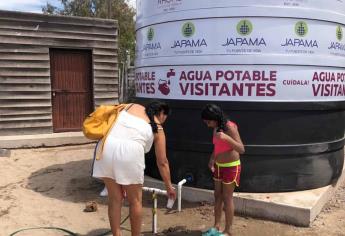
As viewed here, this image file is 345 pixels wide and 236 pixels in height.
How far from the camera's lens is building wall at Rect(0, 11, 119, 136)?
9.50 metres

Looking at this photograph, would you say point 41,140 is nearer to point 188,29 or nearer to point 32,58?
point 32,58

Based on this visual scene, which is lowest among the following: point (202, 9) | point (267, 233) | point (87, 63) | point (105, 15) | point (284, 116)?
point (267, 233)

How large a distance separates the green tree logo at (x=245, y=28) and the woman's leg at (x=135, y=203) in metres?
2.49

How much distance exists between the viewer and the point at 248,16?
5445 millimetres

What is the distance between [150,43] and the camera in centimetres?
621

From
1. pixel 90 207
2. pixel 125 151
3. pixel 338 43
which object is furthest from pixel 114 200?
pixel 338 43

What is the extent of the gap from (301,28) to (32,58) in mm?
6346

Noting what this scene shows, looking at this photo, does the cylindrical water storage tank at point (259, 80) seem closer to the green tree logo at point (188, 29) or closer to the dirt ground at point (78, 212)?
the green tree logo at point (188, 29)

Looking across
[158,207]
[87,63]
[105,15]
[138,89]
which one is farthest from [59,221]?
[105,15]

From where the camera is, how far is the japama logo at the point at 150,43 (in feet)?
19.9

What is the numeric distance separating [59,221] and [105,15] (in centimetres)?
2797

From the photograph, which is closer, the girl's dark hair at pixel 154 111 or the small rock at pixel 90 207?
the girl's dark hair at pixel 154 111

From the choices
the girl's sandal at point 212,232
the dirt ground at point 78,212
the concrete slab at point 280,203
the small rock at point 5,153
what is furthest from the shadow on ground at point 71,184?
the small rock at point 5,153

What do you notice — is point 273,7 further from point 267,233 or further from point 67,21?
point 67,21
